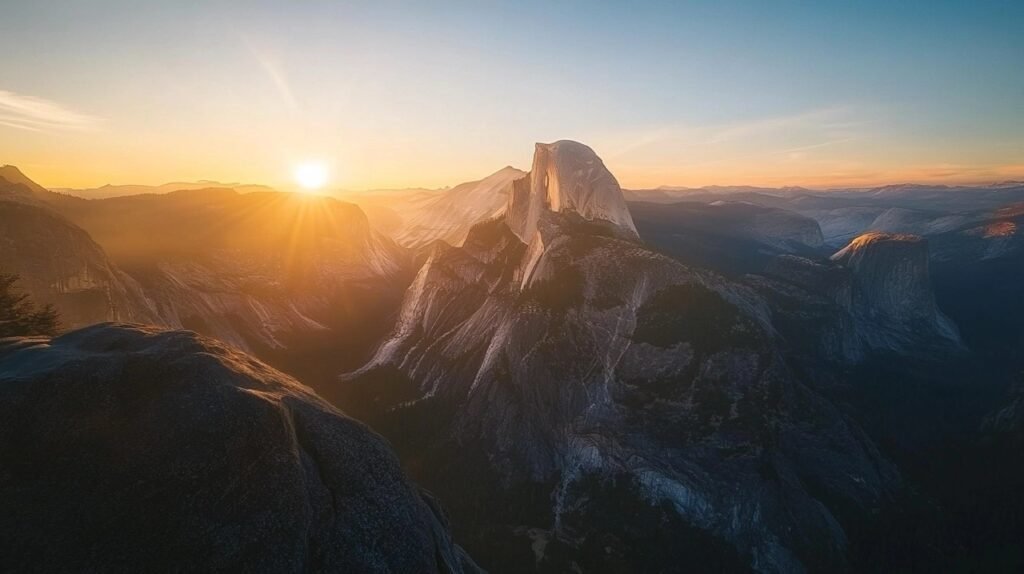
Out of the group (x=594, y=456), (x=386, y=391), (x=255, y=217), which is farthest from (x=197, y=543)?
(x=255, y=217)

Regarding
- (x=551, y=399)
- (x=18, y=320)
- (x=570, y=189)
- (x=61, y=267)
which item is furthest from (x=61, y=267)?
(x=570, y=189)

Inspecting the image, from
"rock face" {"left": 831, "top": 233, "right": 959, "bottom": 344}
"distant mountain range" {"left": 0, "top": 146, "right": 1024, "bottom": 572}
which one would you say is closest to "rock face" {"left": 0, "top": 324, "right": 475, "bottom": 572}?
"distant mountain range" {"left": 0, "top": 146, "right": 1024, "bottom": 572}

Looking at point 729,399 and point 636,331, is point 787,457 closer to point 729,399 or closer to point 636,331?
point 729,399

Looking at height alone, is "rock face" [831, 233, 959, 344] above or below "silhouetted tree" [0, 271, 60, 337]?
below

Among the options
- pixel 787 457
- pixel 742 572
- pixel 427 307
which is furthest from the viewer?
pixel 427 307

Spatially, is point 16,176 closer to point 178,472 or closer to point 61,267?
point 61,267

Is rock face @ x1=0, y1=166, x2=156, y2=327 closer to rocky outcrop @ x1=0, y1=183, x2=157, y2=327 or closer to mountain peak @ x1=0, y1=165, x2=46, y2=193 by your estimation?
rocky outcrop @ x1=0, y1=183, x2=157, y2=327
